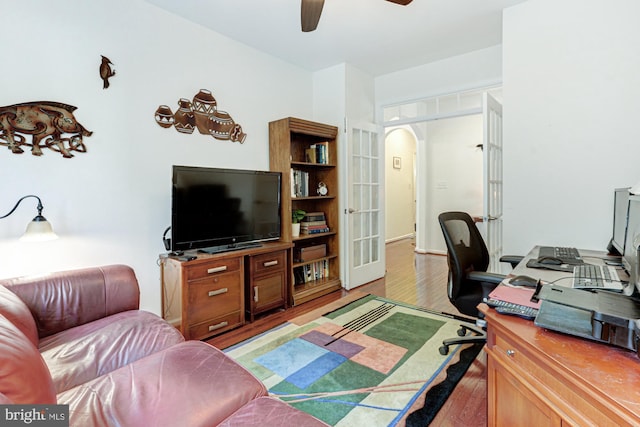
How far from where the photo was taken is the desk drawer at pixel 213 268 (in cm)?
230

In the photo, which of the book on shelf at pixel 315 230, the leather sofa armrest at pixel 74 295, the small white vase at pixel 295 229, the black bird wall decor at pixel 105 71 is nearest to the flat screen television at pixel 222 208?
the small white vase at pixel 295 229

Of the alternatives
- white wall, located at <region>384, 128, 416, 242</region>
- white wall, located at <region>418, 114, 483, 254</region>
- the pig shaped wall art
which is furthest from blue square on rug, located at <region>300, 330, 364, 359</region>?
white wall, located at <region>384, 128, 416, 242</region>

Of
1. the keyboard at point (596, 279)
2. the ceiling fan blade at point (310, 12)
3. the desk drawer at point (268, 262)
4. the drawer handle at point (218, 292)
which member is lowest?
the drawer handle at point (218, 292)

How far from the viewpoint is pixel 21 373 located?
2.42 feet

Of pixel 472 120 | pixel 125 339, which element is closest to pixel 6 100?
pixel 125 339

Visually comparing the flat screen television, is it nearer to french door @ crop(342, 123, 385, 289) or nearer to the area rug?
the area rug

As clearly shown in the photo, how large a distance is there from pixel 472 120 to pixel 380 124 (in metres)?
2.05

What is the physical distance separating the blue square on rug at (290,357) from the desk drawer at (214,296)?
0.58 m

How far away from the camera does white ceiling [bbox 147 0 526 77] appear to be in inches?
98.3

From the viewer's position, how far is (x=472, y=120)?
16.8 ft

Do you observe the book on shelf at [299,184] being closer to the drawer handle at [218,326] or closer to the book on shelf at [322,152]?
the book on shelf at [322,152]

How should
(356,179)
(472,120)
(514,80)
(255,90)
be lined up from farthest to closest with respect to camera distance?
1. (472,120)
2. (356,179)
3. (255,90)
4. (514,80)

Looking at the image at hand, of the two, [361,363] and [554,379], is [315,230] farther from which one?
[554,379]

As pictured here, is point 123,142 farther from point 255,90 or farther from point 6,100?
point 255,90
